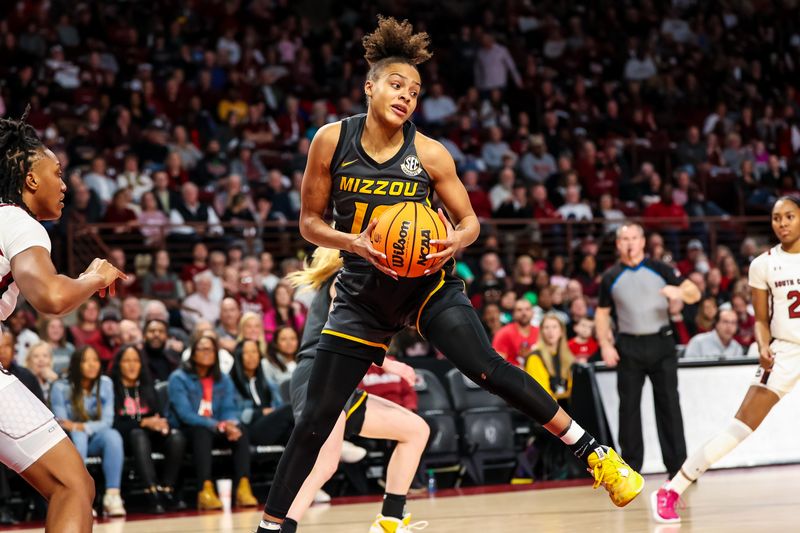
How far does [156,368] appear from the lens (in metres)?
10.6

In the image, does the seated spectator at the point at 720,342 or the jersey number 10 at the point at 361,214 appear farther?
the seated spectator at the point at 720,342

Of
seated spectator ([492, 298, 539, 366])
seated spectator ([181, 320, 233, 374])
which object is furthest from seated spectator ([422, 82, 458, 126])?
seated spectator ([181, 320, 233, 374])

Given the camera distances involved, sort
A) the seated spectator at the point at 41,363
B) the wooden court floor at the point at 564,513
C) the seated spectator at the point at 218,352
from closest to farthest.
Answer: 1. the wooden court floor at the point at 564,513
2. the seated spectator at the point at 41,363
3. the seated spectator at the point at 218,352

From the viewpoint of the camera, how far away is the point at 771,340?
7371 millimetres

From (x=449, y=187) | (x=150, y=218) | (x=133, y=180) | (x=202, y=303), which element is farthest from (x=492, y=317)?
(x=449, y=187)

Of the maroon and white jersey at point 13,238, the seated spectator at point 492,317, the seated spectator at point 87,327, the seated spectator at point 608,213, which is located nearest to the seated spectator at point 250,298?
the seated spectator at point 87,327

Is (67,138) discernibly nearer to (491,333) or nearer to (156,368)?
(156,368)

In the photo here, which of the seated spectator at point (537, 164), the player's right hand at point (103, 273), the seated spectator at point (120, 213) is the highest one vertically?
the seated spectator at point (537, 164)

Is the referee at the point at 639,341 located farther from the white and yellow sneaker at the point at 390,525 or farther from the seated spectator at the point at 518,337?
the white and yellow sneaker at the point at 390,525

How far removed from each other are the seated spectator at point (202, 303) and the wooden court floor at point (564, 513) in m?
3.68

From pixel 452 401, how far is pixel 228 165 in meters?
5.93

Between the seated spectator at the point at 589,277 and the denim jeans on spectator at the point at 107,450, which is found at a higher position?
the seated spectator at the point at 589,277

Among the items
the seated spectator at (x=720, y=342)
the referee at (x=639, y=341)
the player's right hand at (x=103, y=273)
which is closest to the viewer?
the player's right hand at (x=103, y=273)

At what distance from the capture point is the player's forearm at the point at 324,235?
16.4 ft
